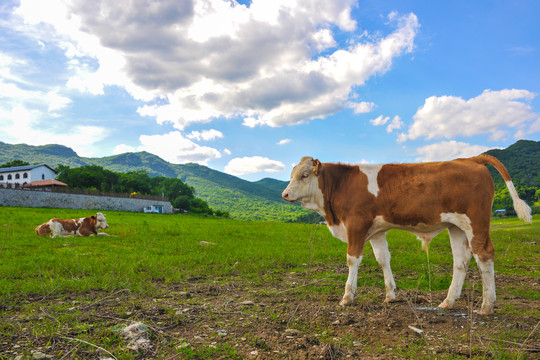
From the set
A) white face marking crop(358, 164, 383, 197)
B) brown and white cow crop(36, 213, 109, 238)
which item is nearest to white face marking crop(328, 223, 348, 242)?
white face marking crop(358, 164, 383, 197)

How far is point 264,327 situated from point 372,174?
3231 mm

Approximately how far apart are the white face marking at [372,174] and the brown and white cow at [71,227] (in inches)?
595

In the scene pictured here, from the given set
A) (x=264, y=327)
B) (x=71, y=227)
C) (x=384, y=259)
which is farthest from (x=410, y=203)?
(x=71, y=227)

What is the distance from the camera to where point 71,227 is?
16656 millimetres

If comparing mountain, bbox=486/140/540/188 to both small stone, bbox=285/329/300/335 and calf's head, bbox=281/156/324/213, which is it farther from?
small stone, bbox=285/329/300/335

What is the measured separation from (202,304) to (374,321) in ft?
9.07

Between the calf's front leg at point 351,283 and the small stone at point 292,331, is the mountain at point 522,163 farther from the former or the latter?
the small stone at point 292,331

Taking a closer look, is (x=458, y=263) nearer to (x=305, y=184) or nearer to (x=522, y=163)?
(x=305, y=184)

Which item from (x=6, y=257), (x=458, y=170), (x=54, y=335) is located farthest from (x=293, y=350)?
(x=6, y=257)

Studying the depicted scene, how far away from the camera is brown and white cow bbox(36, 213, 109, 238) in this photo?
1598cm

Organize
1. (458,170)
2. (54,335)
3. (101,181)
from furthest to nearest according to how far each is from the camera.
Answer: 1. (101,181)
2. (458,170)
3. (54,335)

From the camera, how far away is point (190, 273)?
8672mm

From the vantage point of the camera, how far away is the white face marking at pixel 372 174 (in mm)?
5924

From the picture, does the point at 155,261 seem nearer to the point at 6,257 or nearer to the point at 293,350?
the point at 6,257
